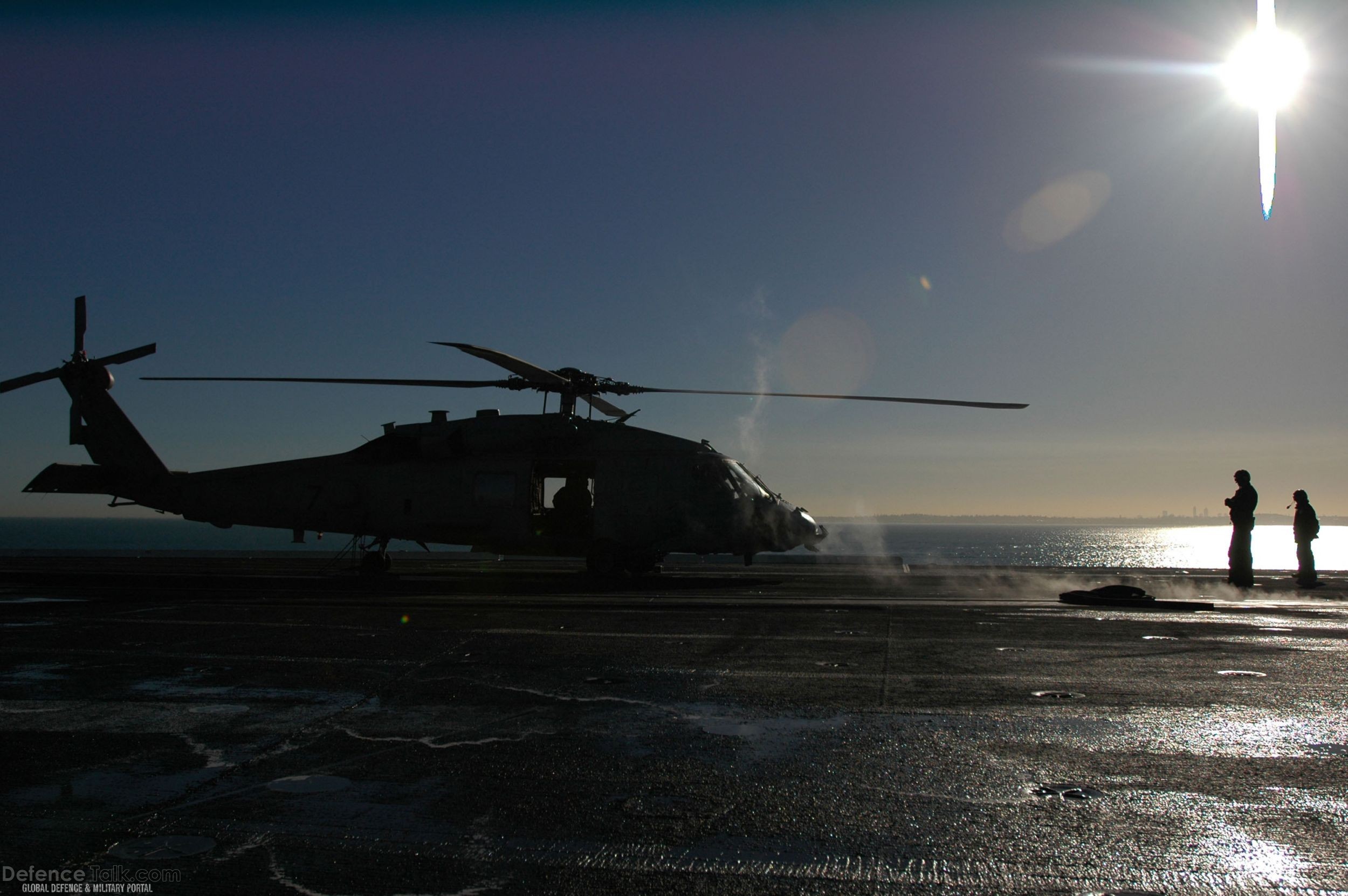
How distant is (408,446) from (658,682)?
49.0 ft

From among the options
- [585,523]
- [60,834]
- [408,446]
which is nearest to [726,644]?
[60,834]

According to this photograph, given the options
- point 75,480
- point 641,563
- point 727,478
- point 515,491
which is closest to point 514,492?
point 515,491

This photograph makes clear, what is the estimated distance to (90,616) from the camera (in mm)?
11992

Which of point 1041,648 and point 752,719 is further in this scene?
point 1041,648

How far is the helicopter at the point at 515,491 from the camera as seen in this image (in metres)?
20.5

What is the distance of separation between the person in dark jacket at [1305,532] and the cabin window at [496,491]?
16.8 meters

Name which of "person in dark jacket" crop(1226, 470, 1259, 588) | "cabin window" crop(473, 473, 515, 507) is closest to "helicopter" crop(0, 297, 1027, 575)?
"cabin window" crop(473, 473, 515, 507)

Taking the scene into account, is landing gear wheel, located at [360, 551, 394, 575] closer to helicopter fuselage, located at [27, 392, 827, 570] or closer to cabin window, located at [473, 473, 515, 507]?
helicopter fuselage, located at [27, 392, 827, 570]

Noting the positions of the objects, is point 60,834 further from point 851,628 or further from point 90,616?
point 90,616

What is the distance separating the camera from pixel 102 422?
22.0 metres

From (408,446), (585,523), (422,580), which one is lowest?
(422,580)

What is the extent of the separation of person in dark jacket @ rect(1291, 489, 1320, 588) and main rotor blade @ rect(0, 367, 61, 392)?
94.4 feet

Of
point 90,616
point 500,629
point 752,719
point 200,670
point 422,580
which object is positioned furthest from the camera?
point 422,580

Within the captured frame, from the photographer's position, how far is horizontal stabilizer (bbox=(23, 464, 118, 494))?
66.9 feet
